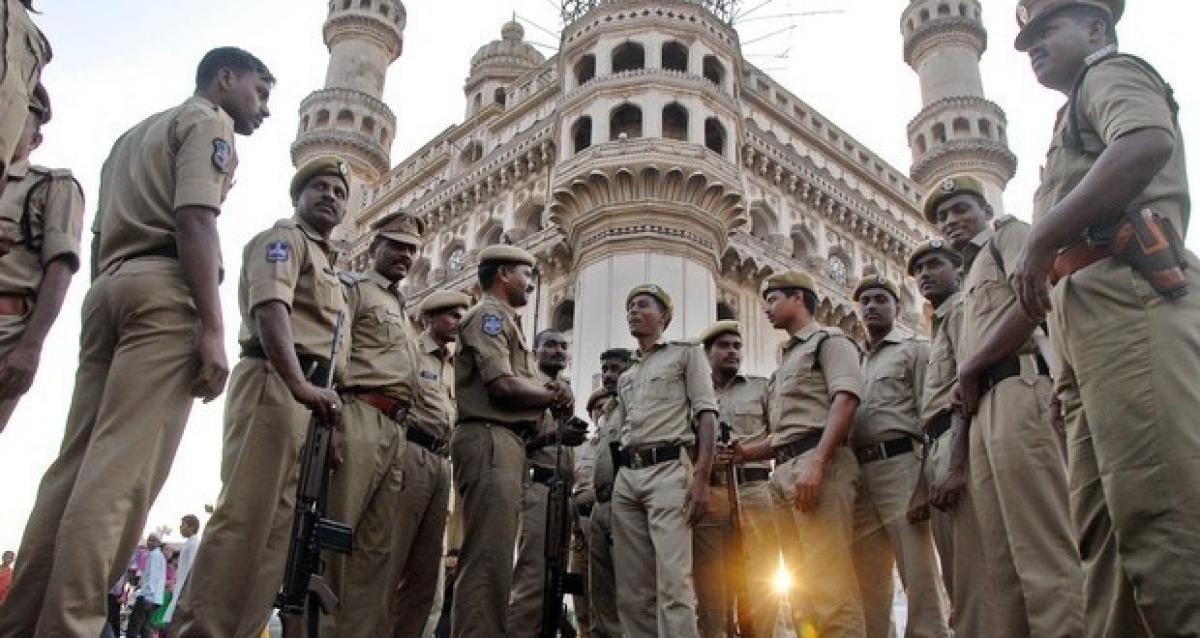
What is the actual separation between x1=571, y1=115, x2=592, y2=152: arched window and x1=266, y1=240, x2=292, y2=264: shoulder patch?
14.4 metres

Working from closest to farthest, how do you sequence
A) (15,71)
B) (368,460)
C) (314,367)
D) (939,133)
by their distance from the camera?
(15,71) < (314,367) < (368,460) < (939,133)

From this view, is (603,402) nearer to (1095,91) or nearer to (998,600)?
(998,600)

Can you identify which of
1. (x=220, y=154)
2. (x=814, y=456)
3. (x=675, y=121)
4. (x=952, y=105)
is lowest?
(x=814, y=456)

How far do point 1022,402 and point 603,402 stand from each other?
5432mm

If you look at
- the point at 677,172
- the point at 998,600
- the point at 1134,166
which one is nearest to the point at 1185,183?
the point at 1134,166

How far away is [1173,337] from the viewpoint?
2611 mm

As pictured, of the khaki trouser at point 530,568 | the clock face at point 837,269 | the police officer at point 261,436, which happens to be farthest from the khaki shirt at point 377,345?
the clock face at point 837,269

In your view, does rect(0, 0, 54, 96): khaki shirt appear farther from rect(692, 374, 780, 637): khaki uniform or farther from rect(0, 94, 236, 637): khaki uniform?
rect(692, 374, 780, 637): khaki uniform

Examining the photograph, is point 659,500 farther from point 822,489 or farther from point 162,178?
point 162,178

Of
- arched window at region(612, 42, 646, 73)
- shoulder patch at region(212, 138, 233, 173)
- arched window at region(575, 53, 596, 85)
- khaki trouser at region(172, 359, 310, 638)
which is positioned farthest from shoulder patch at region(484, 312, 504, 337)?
arched window at region(575, 53, 596, 85)

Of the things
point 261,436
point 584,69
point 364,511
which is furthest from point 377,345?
point 584,69

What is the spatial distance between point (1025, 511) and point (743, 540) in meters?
3.05

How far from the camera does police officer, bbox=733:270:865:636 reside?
4828 millimetres

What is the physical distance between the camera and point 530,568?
6105 millimetres
